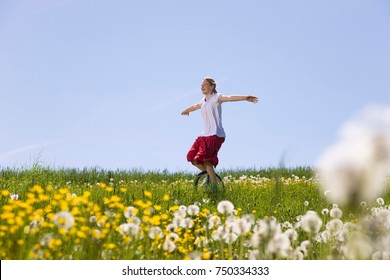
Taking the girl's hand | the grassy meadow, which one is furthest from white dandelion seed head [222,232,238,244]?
the girl's hand

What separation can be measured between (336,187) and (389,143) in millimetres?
197

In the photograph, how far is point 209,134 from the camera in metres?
9.12

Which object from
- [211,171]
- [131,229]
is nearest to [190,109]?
[211,171]

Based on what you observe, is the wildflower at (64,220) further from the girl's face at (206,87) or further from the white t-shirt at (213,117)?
the girl's face at (206,87)

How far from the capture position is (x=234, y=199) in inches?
288

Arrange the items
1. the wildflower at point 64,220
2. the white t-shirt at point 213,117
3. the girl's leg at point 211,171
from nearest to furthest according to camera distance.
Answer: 1. the wildflower at point 64,220
2. the girl's leg at point 211,171
3. the white t-shirt at point 213,117

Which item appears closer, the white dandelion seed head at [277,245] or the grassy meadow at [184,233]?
the white dandelion seed head at [277,245]

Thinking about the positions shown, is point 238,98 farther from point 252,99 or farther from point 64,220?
point 64,220

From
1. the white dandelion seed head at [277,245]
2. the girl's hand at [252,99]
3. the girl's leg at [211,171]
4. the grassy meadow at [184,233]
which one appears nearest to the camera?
the white dandelion seed head at [277,245]

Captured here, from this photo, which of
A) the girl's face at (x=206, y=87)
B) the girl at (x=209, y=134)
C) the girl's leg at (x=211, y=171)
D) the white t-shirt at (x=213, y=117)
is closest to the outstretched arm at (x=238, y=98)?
the girl at (x=209, y=134)

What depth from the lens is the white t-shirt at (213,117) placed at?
9.09 meters
